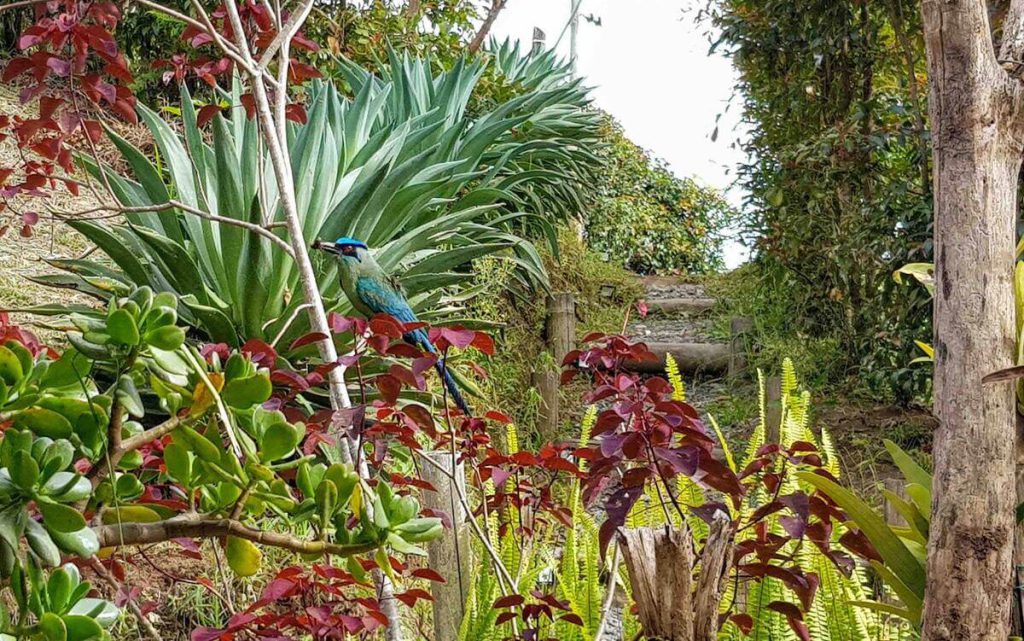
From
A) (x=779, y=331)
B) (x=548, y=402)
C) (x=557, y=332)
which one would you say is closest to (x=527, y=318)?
(x=557, y=332)

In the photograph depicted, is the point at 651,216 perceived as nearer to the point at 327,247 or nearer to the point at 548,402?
the point at 548,402

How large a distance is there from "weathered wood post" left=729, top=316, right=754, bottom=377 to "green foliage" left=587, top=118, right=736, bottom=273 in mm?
3362

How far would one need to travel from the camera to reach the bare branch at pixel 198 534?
0.74 meters

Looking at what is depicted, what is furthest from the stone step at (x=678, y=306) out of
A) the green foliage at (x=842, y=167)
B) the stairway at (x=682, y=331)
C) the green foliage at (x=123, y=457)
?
the green foliage at (x=123, y=457)

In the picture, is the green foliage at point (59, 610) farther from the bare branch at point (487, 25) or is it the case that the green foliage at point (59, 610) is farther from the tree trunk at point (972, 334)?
the bare branch at point (487, 25)

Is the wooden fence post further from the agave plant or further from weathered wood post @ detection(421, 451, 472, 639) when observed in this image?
weathered wood post @ detection(421, 451, 472, 639)

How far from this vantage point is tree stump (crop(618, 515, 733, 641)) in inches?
51.1

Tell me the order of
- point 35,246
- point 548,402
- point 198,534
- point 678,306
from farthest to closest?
point 678,306
point 35,246
point 548,402
point 198,534

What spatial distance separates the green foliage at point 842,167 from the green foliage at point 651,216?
10.9 ft

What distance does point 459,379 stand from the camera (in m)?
2.88

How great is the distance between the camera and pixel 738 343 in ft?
19.0

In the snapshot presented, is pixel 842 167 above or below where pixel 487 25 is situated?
below

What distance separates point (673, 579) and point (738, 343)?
4632 mm

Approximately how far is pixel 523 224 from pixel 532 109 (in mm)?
774
